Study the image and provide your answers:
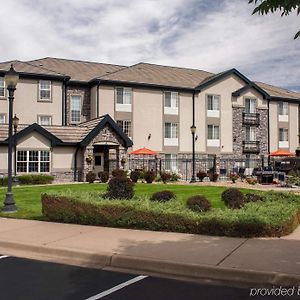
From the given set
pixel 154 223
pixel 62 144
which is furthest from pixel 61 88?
pixel 154 223

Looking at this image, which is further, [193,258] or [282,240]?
[282,240]

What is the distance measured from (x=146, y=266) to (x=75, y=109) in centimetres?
3334

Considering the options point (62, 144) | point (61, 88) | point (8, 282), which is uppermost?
point (61, 88)

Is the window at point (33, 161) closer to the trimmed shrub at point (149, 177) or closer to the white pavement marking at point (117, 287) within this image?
the trimmed shrub at point (149, 177)

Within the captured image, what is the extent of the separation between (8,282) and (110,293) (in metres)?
1.81

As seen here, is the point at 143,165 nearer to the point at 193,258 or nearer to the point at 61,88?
the point at 61,88

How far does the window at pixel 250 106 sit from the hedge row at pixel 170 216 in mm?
34714

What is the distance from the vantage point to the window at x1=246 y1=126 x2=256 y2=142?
46344mm

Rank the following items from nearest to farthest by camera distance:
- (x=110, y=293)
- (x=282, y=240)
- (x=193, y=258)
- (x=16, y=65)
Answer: (x=110, y=293) < (x=193, y=258) < (x=282, y=240) < (x=16, y=65)

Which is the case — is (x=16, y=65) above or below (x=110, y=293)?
above

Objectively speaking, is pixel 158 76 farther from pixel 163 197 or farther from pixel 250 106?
pixel 163 197

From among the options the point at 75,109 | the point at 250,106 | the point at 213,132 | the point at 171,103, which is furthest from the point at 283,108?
the point at 75,109

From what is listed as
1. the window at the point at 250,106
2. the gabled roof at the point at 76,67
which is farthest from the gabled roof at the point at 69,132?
the window at the point at 250,106

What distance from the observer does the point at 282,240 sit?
8922 mm
